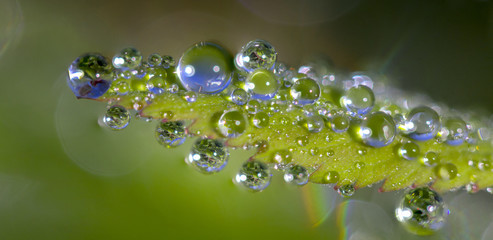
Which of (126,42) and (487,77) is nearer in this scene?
(126,42)

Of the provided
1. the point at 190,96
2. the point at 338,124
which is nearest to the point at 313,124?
the point at 338,124

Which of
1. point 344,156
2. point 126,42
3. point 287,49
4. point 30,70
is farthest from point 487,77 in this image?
point 30,70

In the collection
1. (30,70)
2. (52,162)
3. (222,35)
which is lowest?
(52,162)

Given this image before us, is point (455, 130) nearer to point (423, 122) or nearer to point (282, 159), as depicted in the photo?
point (423, 122)

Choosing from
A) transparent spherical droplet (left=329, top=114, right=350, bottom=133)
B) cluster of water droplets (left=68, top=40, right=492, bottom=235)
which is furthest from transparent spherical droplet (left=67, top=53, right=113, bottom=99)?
transparent spherical droplet (left=329, top=114, right=350, bottom=133)

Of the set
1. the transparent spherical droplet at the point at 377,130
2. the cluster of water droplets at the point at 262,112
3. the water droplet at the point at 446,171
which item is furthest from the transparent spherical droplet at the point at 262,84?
the water droplet at the point at 446,171

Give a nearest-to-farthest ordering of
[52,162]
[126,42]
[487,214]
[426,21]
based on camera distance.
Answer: [52,162] → [487,214] → [126,42] → [426,21]

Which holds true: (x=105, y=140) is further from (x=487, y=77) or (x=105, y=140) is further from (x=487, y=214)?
(x=487, y=77)
